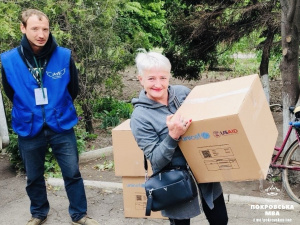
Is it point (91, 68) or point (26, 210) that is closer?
point (26, 210)

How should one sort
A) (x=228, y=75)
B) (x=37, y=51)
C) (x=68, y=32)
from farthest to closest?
(x=228, y=75) < (x=68, y=32) < (x=37, y=51)

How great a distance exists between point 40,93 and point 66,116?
0.32 meters

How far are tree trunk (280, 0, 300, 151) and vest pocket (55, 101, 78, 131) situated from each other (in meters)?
2.49

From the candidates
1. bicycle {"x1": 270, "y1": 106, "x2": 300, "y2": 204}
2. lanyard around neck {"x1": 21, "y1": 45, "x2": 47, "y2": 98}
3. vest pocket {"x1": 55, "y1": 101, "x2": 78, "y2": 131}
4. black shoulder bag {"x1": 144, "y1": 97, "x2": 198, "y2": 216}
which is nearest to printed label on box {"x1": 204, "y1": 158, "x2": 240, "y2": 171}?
black shoulder bag {"x1": 144, "y1": 97, "x2": 198, "y2": 216}

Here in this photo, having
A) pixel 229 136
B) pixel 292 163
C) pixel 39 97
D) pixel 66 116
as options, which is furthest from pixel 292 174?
pixel 39 97

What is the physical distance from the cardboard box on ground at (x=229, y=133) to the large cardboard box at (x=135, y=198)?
165 centimetres

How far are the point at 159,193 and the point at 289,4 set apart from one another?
308cm

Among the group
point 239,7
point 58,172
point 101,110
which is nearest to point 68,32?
point 58,172

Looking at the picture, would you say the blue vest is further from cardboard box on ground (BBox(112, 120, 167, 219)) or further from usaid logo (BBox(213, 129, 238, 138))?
usaid logo (BBox(213, 129, 238, 138))

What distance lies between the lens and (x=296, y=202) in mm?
4367

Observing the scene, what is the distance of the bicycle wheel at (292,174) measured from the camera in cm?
451

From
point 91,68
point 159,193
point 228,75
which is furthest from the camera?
point 228,75

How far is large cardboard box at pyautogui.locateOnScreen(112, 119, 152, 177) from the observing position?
3928 millimetres

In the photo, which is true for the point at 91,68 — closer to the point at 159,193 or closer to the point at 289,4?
the point at 289,4
